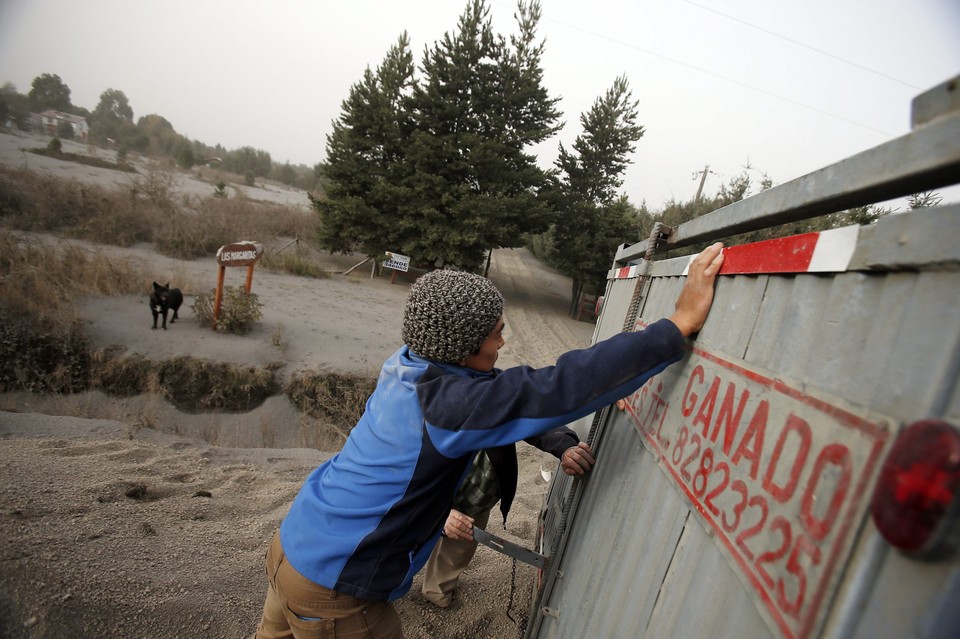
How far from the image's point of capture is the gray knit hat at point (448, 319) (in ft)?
5.53

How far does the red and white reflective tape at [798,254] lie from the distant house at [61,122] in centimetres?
5763

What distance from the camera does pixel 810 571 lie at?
0.71 m

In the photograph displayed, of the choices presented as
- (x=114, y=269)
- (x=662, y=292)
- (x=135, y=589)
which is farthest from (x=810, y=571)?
(x=114, y=269)

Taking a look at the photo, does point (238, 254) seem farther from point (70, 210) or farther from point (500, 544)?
point (70, 210)

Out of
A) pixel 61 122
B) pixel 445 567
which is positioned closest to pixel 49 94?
pixel 61 122

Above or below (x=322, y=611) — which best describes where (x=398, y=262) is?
above

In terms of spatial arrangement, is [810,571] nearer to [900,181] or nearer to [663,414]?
[900,181]

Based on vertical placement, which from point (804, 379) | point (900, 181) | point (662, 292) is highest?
point (900, 181)

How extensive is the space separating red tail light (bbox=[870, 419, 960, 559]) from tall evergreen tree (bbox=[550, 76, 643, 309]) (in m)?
19.2

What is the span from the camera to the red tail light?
1.65 feet

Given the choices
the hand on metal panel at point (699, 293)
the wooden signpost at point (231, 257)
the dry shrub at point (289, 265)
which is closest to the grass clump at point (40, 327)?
the wooden signpost at point (231, 257)

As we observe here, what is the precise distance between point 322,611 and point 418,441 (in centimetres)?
77

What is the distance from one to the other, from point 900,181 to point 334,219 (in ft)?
64.2

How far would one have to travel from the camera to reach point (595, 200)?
846 inches
